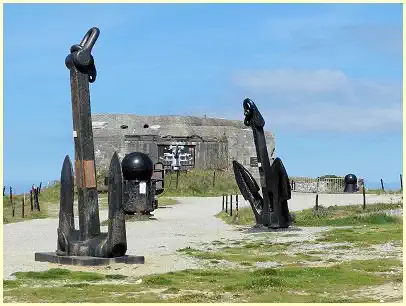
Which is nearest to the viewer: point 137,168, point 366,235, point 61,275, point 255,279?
point 255,279

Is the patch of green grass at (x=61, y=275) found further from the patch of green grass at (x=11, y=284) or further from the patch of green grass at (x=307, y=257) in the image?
the patch of green grass at (x=307, y=257)

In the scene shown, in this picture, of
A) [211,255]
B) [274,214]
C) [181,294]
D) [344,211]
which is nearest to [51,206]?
[344,211]

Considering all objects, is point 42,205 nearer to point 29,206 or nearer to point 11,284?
point 29,206

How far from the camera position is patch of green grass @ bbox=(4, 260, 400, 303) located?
10344mm

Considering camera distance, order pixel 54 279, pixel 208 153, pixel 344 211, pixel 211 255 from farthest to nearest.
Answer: pixel 208 153 → pixel 344 211 → pixel 211 255 → pixel 54 279

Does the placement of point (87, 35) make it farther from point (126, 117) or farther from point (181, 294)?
point (126, 117)

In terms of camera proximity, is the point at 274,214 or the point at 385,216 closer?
the point at 274,214

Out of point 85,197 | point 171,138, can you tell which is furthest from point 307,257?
point 171,138

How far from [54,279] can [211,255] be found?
4151 millimetres

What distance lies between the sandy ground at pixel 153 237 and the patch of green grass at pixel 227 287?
1134 mm

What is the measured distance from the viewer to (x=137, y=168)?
2745cm

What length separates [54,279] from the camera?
1230cm

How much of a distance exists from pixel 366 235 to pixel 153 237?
5020 millimetres

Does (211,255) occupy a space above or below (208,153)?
below
